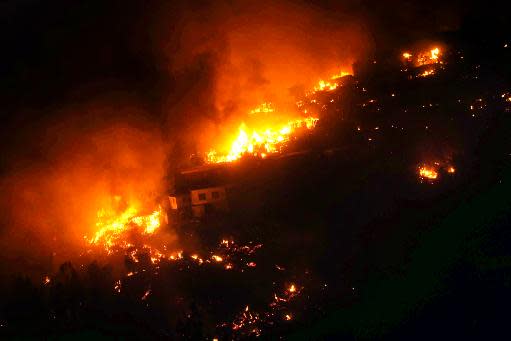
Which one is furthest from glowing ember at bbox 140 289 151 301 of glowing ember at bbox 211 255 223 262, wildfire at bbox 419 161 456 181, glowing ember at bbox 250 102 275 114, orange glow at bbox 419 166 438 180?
glowing ember at bbox 250 102 275 114

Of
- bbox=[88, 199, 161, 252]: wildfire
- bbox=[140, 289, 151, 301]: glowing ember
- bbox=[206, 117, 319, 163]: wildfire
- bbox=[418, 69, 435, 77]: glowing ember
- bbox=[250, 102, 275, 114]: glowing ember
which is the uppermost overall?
bbox=[250, 102, 275, 114]: glowing ember

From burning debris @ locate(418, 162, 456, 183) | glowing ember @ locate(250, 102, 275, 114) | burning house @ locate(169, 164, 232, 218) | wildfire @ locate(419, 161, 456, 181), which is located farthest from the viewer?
glowing ember @ locate(250, 102, 275, 114)

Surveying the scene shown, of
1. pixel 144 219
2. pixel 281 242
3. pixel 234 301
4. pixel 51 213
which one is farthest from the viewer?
pixel 51 213

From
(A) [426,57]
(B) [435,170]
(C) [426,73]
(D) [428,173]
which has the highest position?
(A) [426,57]

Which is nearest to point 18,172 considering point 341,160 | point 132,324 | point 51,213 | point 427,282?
point 51,213

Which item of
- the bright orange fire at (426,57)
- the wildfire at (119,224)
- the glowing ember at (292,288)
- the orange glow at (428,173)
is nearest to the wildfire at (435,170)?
the orange glow at (428,173)

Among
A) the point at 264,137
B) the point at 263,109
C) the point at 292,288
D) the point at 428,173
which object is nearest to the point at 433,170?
the point at 428,173

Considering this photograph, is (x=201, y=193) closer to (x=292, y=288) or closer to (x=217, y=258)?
(x=217, y=258)

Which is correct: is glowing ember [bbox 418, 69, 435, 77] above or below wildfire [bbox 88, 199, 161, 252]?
above

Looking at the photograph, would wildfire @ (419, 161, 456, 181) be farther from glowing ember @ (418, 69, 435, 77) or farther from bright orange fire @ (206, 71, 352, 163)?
glowing ember @ (418, 69, 435, 77)

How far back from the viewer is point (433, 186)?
28.1 m

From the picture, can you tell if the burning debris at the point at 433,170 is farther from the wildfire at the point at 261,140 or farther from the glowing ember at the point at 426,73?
the glowing ember at the point at 426,73

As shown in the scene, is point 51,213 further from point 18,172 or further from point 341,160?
point 341,160

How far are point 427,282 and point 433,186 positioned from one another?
31.8ft
